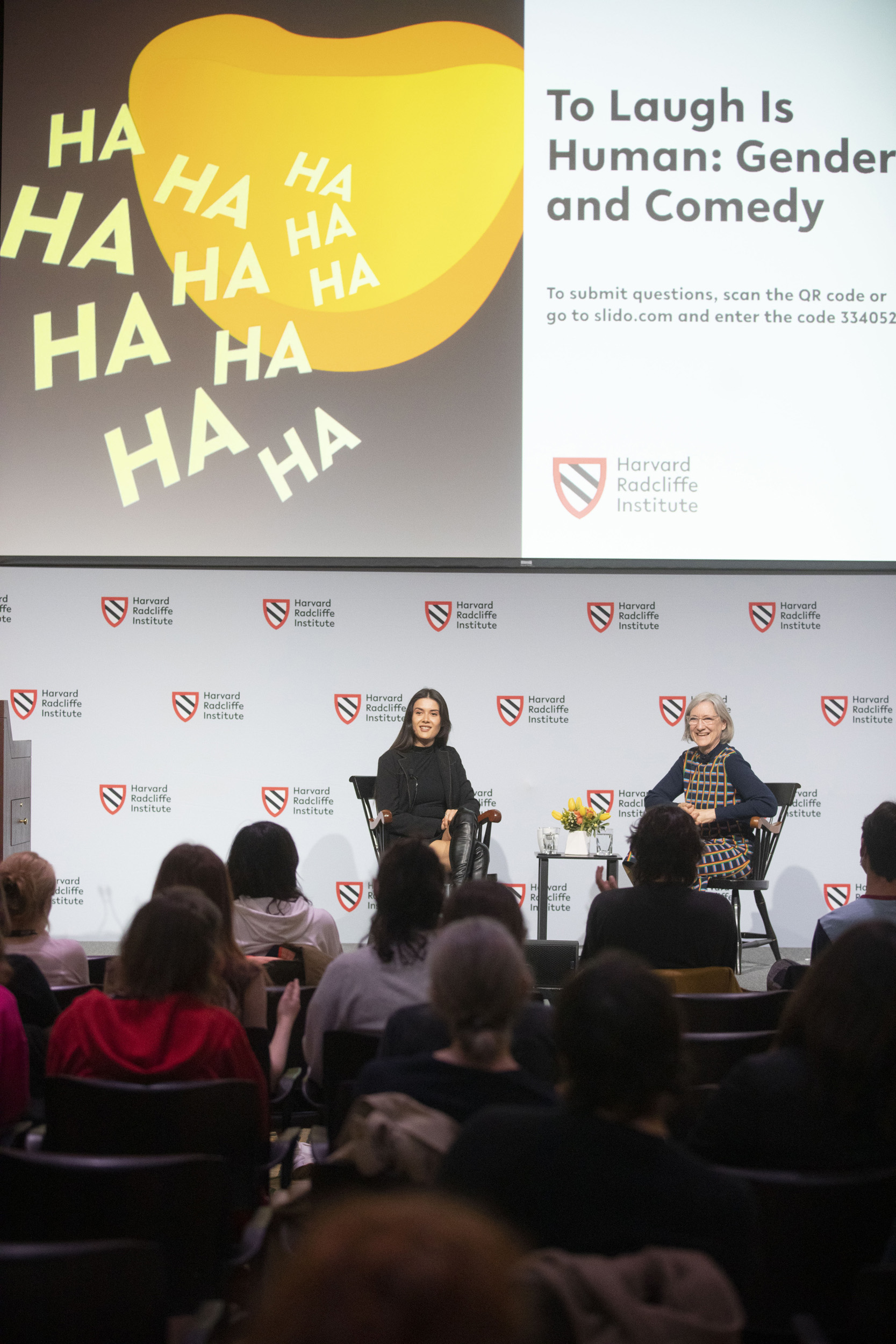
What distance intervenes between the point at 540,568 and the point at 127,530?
2.11 metres

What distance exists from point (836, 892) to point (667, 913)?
11.3 feet

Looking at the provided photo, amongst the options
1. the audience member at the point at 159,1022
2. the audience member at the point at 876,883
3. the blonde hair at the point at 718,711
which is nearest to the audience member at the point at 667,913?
the audience member at the point at 876,883

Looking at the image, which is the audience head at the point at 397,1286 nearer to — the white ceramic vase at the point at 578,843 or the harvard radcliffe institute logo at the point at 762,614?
the white ceramic vase at the point at 578,843

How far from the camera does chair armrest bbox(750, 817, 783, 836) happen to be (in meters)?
4.93

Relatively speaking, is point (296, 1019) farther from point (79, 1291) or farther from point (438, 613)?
point (438, 613)

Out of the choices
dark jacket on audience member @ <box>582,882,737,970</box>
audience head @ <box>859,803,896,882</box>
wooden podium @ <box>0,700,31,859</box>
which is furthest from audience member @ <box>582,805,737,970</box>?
wooden podium @ <box>0,700,31,859</box>

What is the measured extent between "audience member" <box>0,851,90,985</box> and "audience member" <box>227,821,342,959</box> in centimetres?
48

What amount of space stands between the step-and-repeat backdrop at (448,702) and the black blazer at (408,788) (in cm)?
49

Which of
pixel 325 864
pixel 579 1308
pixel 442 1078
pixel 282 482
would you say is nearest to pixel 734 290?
pixel 282 482

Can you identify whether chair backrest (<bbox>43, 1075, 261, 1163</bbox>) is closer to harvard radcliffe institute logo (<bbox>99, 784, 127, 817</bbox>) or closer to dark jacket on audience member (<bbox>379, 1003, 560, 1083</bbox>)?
dark jacket on audience member (<bbox>379, 1003, 560, 1083</bbox>)

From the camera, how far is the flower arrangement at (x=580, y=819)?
517 centimetres

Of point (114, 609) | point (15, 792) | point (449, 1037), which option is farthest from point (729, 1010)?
point (114, 609)

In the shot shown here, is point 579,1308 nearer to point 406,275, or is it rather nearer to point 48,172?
point 406,275

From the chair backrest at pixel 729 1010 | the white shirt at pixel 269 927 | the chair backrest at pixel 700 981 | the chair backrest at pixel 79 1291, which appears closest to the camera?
the chair backrest at pixel 79 1291
